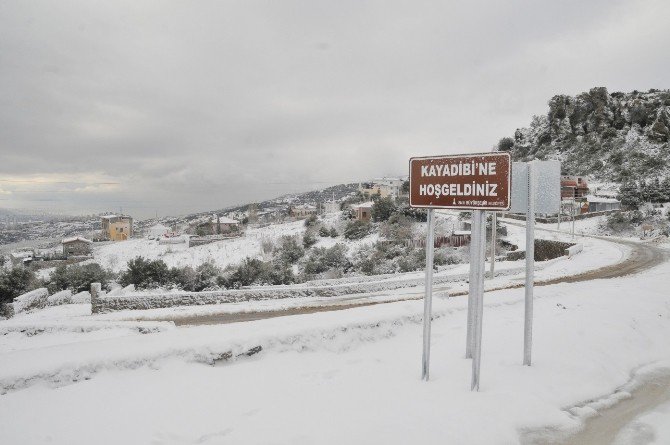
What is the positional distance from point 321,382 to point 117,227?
335 feet

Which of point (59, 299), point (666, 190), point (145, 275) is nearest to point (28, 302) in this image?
point (59, 299)

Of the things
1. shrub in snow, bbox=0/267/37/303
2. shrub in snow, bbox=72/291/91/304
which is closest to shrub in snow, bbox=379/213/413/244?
shrub in snow, bbox=72/291/91/304

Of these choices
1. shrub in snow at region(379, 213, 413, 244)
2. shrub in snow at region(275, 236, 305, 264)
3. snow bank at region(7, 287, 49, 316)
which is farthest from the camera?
shrub in snow at region(379, 213, 413, 244)

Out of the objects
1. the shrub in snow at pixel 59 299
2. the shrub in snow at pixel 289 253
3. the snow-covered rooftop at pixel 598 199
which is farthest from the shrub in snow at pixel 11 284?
the snow-covered rooftop at pixel 598 199

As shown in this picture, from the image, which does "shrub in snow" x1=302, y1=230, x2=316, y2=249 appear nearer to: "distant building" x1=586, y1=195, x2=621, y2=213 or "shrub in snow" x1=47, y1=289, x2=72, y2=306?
"shrub in snow" x1=47, y1=289, x2=72, y2=306

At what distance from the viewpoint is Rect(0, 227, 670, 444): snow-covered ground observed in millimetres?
3756

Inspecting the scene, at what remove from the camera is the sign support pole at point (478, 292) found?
4.42 m

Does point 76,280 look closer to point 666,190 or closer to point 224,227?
point 224,227

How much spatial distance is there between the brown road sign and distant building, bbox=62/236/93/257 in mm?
59753

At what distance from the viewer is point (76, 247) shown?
5841 centimetres

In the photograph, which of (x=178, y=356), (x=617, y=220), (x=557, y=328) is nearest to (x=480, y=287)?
(x=557, y=328)

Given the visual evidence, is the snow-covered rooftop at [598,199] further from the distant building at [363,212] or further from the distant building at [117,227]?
the distant building at [117,227]

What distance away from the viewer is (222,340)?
17.9 ft

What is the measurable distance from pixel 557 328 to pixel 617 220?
39.2m
